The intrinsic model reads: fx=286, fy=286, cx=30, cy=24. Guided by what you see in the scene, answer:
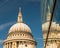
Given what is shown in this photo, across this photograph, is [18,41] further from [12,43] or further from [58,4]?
[58,4]

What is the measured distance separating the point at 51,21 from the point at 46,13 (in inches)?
7.6

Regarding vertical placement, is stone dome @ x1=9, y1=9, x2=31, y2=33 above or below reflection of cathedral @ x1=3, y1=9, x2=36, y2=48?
above

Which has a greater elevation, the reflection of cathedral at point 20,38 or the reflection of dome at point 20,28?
the reflection of dome at point 20,28

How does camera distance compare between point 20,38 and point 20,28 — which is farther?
point 20,28

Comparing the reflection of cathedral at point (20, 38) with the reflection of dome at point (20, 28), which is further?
the reflection of dome at point (20, 28)

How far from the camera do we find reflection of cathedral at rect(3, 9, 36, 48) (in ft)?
199

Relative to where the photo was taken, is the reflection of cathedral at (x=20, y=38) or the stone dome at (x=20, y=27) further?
the stone dome at (x=20, y=27)

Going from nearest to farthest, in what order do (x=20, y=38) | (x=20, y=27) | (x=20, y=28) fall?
(x=20, y=38)
(x=20, y=28)
(x=20, y=27)

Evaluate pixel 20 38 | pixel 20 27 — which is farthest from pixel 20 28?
pixel 20 38

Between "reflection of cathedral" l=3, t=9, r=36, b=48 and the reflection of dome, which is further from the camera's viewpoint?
the reflection of dome

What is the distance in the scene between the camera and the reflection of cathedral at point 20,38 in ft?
199

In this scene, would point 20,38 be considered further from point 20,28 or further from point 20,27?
point 20,27

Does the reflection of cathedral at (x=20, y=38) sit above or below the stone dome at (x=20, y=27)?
below

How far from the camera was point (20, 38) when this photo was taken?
61312 mm
